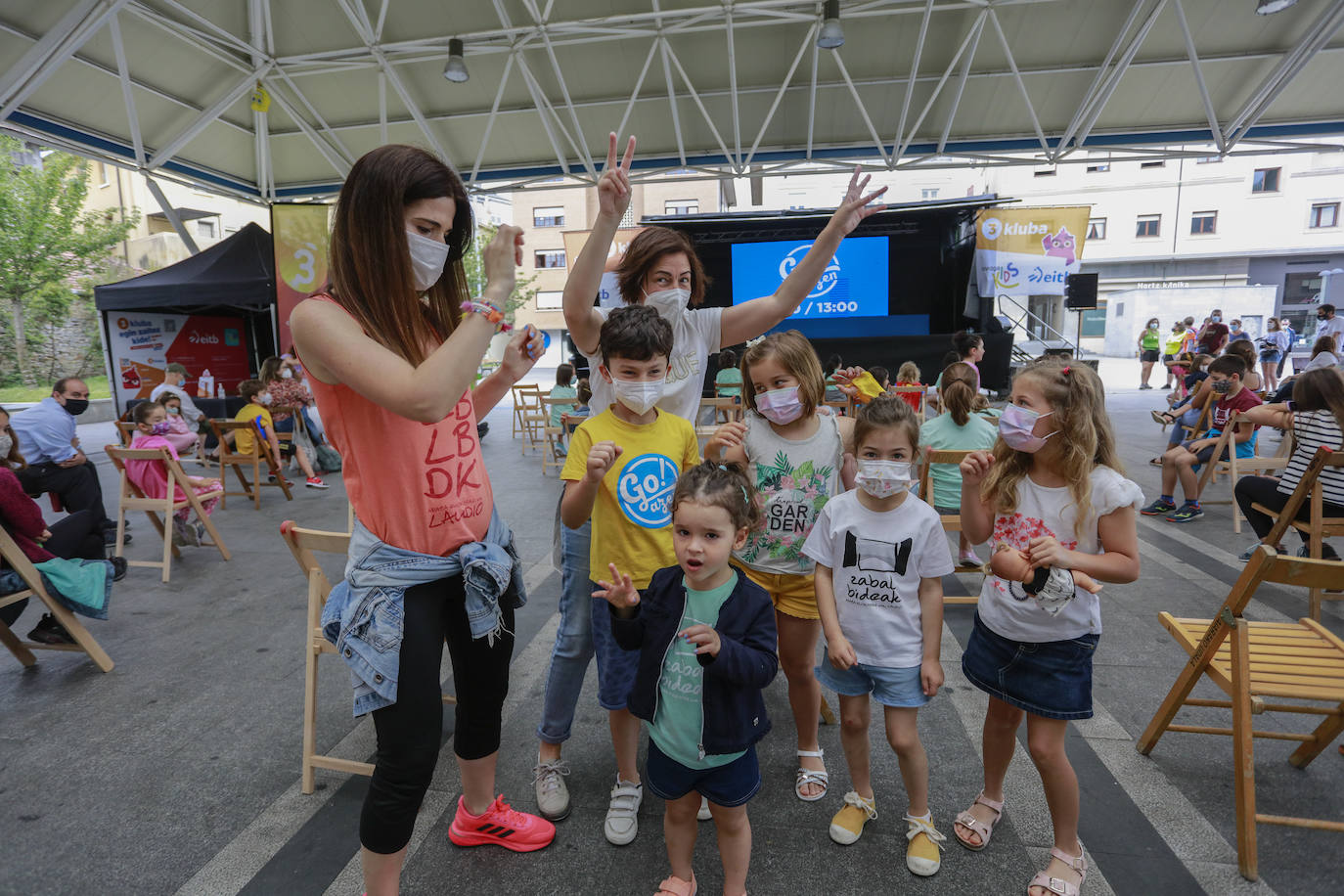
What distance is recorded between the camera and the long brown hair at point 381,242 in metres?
1.34

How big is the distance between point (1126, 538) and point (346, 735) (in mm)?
2893

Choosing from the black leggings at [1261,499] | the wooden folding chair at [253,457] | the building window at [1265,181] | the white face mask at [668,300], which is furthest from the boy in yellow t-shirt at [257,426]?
the building window at [1265,181]

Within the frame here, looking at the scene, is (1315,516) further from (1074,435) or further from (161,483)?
(161,483)

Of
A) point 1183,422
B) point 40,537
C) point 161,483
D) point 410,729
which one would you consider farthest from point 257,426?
point 1183,422

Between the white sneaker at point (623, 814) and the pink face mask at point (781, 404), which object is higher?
the pink face mask at point (781, 404)

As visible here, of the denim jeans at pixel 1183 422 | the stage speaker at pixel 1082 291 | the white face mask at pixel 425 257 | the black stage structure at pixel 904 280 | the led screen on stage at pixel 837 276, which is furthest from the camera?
the led screen on stage at pixel 837 276

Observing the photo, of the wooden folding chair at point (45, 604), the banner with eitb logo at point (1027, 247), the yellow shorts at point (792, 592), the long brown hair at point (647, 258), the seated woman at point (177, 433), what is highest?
the banner with eitb logo at point (1027, 247)

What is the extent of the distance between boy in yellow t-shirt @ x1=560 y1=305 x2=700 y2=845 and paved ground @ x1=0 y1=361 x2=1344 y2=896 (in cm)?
49

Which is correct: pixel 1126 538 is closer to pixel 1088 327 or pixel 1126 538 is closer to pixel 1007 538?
pixel 1007 538

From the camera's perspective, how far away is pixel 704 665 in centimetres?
151

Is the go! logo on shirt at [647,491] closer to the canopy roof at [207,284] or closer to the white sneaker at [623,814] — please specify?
the white sneaker at [623,814]

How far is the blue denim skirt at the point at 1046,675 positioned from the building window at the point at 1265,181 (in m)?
34.3

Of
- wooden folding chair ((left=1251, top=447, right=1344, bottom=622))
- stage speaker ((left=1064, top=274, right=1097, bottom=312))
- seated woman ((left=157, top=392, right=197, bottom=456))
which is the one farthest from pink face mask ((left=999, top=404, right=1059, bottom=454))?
stage speaker ((left=1064, top=274, right=1097, bottom=312))

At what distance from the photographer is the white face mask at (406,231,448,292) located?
141cm
